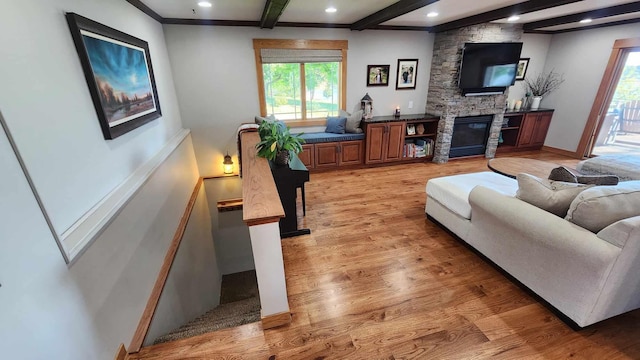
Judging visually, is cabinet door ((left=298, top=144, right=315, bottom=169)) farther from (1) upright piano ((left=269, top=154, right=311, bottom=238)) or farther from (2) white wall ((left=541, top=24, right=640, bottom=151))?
(2) white wall ((left=541, top=24, right=640, bottom=151))

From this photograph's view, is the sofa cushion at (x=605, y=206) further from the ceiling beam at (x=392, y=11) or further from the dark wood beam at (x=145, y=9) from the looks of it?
the dark wood beam at (x=145, y=9)

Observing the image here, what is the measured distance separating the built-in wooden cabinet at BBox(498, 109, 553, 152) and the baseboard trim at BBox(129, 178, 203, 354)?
6.25 metres

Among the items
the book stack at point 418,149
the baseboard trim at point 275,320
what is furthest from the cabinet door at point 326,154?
the baseboard trim at point 275,320

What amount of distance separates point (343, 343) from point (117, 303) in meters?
1.45

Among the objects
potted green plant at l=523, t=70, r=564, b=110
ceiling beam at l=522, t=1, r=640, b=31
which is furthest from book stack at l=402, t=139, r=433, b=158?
potted green plant at l=523, t=70, r=564, b=110

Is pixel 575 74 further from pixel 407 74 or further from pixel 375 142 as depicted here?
pixel 375 142

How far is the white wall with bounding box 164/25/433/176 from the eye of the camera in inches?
157

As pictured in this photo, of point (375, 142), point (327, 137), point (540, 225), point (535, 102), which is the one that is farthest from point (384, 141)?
point (535, 102)

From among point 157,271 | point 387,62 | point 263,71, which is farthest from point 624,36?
point 157,271

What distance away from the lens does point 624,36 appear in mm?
4406

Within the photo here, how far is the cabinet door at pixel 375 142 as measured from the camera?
15.4 ft

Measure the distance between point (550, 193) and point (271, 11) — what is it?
333 cm

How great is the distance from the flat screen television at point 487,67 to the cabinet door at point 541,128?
4.88 ft

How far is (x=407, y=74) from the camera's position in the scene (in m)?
4.95
